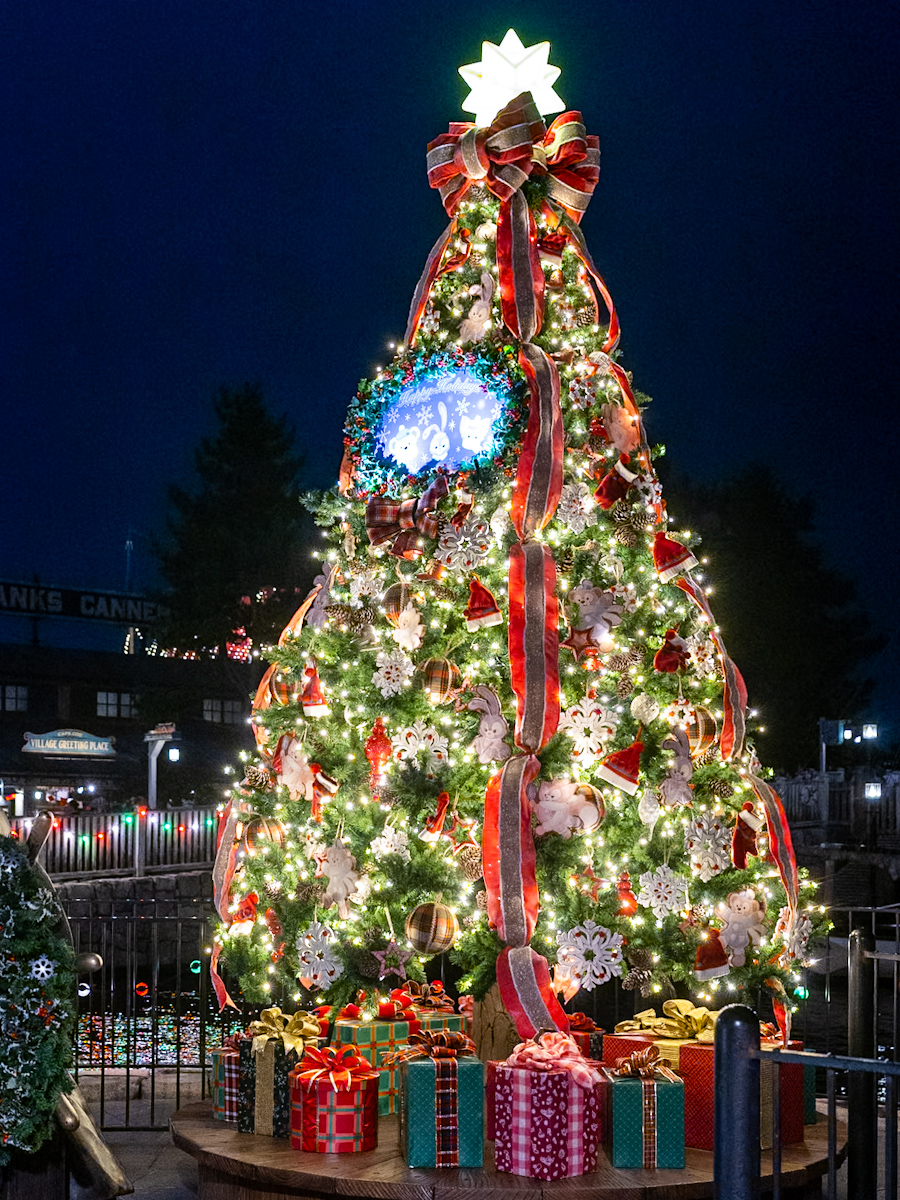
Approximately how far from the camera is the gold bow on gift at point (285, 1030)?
5.72 m

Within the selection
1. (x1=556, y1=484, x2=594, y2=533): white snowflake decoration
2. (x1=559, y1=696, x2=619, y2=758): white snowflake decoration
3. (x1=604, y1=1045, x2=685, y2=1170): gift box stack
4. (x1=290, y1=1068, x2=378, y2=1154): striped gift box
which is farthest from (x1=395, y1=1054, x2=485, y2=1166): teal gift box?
(x1=556, y1=484, x2=594, y2=533): white snowflake decoration

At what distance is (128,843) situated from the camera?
824 inches

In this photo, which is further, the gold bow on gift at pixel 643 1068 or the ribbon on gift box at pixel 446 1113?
the gold bow on gift at pixel 643 1068

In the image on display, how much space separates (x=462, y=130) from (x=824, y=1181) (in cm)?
533

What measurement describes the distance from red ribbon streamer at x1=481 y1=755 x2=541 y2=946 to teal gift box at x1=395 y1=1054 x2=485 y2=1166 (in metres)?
0.64

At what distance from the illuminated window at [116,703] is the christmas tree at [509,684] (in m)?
31.4

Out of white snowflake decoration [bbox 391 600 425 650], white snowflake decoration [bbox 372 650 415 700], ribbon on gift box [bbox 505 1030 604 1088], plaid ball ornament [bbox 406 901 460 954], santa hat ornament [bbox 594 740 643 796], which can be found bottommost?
ribbon on gift box [bbox 505 1030 604 1088]

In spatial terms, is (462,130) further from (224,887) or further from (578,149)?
Answer: (224,887)

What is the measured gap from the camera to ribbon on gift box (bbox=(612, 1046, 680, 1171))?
5199 millimetres

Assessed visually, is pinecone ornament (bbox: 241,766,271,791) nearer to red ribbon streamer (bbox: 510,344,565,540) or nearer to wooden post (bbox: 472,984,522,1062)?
wooden post (bbox: 472,984,522,1062)

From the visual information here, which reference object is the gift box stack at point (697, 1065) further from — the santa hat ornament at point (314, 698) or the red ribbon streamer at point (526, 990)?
the santa hat ornament at point (314, 698)

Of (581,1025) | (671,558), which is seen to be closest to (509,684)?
(671,558)

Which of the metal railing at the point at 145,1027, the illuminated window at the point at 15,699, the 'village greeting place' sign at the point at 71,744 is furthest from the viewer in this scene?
the illuminated window at the point at 15,699

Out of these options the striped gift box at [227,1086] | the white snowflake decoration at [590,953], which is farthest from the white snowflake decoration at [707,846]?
the striped gift box at [227,1086]
